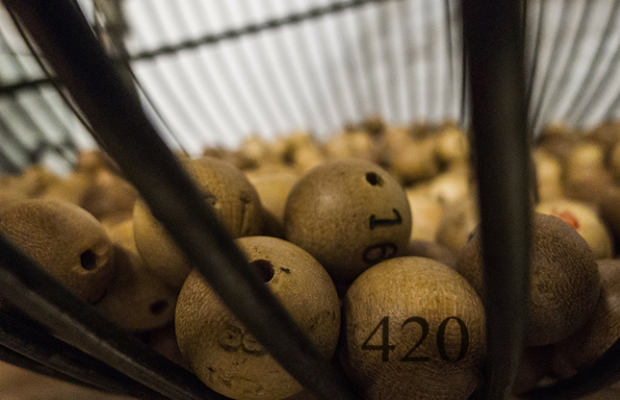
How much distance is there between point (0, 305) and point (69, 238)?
8 cm

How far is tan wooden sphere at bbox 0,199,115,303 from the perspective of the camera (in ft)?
1.37

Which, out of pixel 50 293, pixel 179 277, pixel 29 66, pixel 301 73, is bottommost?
pixel 301 73

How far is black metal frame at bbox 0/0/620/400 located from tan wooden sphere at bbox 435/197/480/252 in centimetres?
41

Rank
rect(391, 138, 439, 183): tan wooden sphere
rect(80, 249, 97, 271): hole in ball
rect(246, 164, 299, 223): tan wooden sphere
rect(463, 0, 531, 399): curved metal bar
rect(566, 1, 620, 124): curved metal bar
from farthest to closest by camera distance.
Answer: rect(566, 1, 620, 124): curved metal bar → rect(391, 138, 439, 183): tan wooden sphere → rect(246, 164, 299, 223): tan wooden sphere → rect(80, 249, 97, 271): hole in ball → rect(463, 0, 531, 399): curved metal bar

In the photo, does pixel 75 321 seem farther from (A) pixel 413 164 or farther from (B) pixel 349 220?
(A) pixel 413 164

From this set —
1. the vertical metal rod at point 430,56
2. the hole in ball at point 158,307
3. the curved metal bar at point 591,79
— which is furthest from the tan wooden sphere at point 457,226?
the vertical metal rod at point 430,56

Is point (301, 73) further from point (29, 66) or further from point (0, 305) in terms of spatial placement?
point (0, 305)

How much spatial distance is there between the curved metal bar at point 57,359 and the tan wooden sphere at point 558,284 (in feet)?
1.16

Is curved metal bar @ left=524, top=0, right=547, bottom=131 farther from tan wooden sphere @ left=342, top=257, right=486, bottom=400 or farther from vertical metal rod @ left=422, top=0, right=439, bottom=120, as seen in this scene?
vertical metal rod @ left=422, top=0, right=439, bottom=120

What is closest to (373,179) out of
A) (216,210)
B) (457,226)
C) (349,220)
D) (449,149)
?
(349,220)

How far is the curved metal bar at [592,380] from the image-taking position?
→ 14.1 inches

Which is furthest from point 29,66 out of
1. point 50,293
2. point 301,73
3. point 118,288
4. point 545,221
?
point 545,221

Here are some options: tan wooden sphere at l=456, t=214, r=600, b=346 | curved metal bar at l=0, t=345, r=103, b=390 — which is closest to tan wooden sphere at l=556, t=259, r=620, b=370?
tan wooden sphere at l=456, t=214, r=600, b=346

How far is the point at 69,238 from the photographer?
43 centimetres
